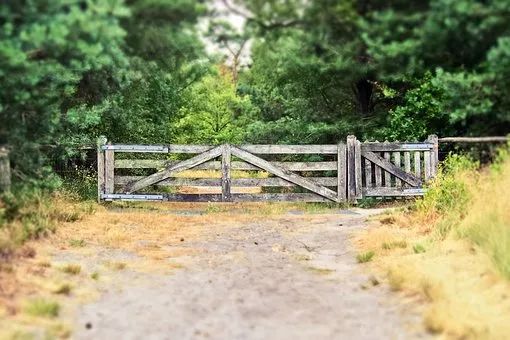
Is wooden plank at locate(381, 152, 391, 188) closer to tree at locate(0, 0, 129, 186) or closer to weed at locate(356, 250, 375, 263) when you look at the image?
weed at locate(356, 250, 375, 263)

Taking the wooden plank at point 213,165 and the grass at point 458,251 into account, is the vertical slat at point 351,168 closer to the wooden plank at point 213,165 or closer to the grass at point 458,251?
the wooden plank at point 213,165

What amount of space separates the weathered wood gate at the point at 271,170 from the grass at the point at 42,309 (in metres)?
8.42

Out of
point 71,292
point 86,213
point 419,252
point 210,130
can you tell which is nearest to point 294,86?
point 86,213

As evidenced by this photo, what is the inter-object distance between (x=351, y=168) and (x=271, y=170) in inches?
70.7

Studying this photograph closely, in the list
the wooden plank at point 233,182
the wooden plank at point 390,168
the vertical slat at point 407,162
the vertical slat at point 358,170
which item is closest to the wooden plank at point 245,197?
the wooden plank at point 233,182

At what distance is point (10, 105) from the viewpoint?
23.5ft

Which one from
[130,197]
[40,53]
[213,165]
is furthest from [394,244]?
[130,197]

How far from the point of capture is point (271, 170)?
13.9 meters

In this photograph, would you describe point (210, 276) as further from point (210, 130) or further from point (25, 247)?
point (210, 130)

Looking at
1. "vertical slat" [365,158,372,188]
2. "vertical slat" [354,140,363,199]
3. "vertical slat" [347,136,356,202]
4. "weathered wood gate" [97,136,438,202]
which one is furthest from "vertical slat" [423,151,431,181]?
"vertical slat" [347,136,356,202]

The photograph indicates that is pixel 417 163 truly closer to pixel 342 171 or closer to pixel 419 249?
pixel 342 171

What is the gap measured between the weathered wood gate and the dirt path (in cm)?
489

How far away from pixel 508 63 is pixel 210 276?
381cm

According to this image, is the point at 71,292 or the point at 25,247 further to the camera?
the point at 25,247
